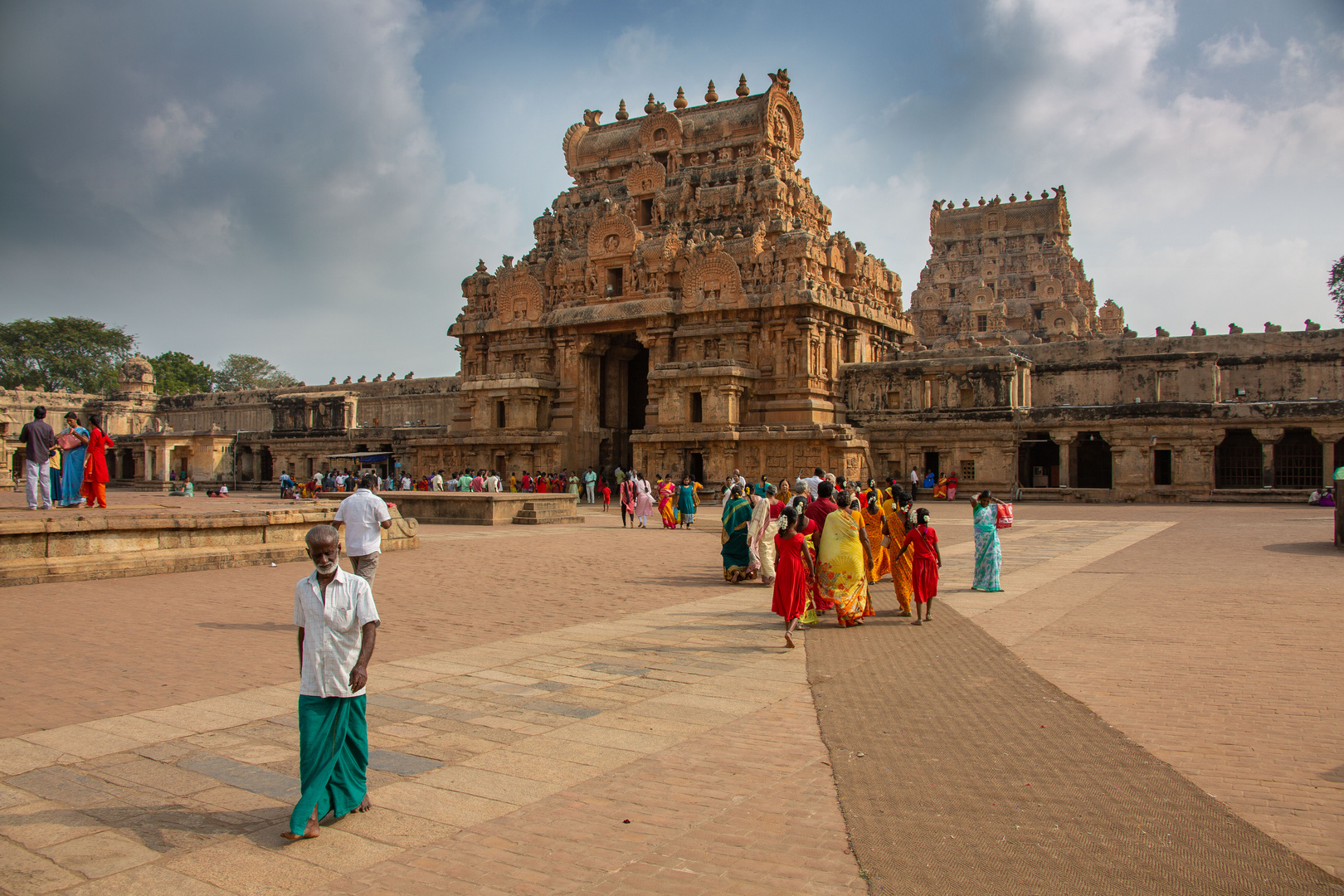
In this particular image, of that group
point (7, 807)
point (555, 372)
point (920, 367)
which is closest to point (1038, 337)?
point (920, 367)

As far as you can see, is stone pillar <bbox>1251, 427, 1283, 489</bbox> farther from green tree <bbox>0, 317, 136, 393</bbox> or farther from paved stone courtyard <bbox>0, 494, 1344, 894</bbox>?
green tree <bbox>0, 317, 136, 393</bbox>

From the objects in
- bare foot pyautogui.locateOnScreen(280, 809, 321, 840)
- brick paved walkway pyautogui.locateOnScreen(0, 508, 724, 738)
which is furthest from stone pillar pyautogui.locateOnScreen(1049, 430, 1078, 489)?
bare foot pyautogui.locateOnScreen(280, 809, 321, 840)

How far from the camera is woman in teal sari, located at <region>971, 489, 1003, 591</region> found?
11664mm

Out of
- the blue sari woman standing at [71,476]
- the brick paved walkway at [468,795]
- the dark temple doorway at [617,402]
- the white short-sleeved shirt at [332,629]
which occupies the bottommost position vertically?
the brick paved walkway at [468,795]

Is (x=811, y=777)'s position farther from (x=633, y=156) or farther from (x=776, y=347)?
(x=633, y=156)

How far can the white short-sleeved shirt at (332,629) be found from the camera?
169 inches

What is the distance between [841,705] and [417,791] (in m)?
3.07

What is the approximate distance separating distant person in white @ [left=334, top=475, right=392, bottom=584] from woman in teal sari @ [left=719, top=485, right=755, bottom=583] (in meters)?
5.26

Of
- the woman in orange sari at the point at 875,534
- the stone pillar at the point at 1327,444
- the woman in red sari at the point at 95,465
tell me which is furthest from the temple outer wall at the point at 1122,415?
the woman in red sari at the point at 95,465

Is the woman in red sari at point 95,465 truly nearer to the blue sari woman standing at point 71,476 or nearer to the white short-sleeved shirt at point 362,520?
the blue sari woman standing at point 71,476

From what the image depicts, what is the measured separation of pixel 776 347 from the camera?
33.9 m

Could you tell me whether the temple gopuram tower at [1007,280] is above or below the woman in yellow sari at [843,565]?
above

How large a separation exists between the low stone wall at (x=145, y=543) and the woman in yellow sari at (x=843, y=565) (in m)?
8.78

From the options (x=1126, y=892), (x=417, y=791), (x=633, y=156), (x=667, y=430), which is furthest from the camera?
(x=633, y=156)
